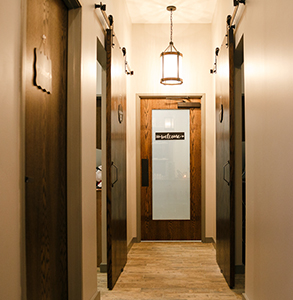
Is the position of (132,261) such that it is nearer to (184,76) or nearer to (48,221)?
(48,221)

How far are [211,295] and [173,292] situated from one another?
33cm

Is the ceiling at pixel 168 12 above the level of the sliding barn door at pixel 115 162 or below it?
above

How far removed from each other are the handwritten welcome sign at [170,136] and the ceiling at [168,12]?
1590 mm

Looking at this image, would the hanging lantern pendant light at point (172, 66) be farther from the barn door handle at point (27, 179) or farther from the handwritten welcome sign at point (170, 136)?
the barn door handle at point (27, 179)

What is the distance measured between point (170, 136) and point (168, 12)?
1678 mm

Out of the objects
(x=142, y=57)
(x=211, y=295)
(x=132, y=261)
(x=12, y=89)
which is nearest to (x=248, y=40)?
(x=12, y=89)

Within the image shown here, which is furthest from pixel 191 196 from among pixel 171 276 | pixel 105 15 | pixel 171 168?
pixel 105 15

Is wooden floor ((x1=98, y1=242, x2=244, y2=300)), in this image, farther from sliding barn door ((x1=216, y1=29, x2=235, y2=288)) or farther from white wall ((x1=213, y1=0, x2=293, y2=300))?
white wall ((x1=213, y1=0, x2=293, y2=300))

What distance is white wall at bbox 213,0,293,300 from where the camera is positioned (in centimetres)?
141

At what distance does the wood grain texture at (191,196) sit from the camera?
171 inches

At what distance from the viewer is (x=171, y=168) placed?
4387 mm

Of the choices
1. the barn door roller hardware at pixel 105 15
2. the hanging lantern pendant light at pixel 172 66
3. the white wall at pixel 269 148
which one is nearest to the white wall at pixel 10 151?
the white wall at pixel 269 148

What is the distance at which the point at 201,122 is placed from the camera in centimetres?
433

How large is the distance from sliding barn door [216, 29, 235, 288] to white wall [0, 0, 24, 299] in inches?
76.9
